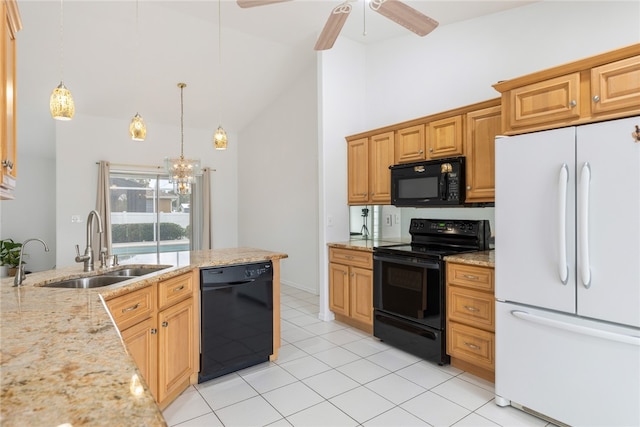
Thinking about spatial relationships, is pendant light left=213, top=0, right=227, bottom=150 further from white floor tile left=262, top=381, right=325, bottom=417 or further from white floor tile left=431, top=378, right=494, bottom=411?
white floor tile left=431, top=378, right=494, bottom=411

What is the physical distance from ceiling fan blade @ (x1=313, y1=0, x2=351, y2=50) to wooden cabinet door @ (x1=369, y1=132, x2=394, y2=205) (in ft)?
4.41

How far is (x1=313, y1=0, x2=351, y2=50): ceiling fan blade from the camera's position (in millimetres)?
2203

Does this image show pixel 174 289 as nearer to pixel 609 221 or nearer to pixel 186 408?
pixel 186 408

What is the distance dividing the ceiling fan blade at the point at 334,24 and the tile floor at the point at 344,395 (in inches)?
101

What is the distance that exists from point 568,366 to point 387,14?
2390 mm

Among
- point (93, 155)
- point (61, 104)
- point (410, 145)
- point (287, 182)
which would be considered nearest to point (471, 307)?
point (410, 145)

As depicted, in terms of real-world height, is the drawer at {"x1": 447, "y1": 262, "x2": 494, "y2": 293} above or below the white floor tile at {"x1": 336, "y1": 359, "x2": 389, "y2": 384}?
above

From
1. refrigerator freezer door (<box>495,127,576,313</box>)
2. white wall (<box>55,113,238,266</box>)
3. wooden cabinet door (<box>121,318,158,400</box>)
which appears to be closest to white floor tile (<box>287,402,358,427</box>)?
wooden cabinet door (<box>121,318,158,400</box>)

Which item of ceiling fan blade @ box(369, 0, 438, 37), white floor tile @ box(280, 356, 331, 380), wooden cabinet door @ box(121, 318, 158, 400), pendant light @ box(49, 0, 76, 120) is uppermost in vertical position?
ceiling fan blade @ box(369, 0, 438, 37)

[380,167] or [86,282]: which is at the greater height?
[380,167]

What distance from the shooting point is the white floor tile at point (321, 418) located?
2080 millimetres

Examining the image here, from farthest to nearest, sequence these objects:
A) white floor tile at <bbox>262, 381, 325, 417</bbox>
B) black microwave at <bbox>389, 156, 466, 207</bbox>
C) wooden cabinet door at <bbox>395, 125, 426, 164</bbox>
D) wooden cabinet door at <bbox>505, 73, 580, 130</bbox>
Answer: wooden cabinet door at <bbox>395, 125, 426, 164</bbox>, black microwave at <bbox>389, 156, 466, 207</bbox>, white floor tile at <bbox>262, 381, 325, 417</bbox>, wooden cabinet door at <bbox>505, 73, 580, 130</bbox>

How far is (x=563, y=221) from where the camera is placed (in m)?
1.95

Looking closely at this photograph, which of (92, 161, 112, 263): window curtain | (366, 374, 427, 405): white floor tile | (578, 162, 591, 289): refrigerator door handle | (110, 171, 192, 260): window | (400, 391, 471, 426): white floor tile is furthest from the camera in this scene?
(110, 171, 192, 260): window
